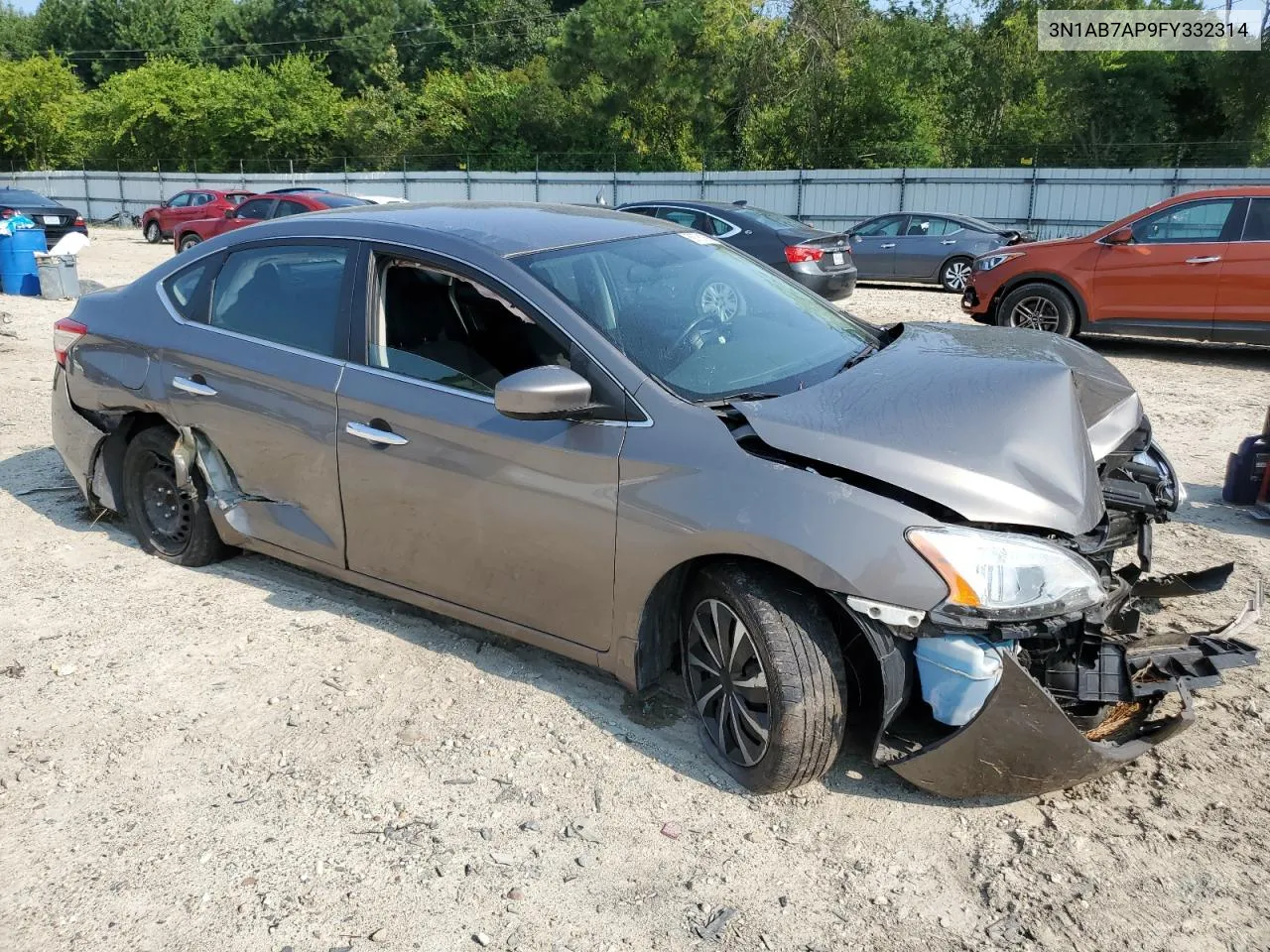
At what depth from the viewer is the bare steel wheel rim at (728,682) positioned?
3.17 meters

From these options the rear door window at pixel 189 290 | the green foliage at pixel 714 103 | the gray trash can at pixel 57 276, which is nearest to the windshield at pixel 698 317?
the rear door window at pixel 189 290

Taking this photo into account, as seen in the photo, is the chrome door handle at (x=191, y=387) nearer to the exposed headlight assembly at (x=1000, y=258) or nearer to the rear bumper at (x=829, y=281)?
the exposed headlight assembly at (x=1000, y=258)

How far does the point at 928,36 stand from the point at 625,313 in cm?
4284

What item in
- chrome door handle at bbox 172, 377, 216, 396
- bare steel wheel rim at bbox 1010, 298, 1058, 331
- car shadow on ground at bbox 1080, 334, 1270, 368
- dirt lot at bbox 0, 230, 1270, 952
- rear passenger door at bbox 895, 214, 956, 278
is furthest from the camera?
rear passenger door at bbox 895, 214, 956, 278

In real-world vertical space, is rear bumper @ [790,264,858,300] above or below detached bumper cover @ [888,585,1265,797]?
above

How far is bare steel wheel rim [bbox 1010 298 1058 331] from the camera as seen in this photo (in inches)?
426

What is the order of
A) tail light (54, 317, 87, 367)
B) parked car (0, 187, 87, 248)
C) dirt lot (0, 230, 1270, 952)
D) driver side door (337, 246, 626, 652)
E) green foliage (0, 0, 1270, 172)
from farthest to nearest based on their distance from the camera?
1. green foliage (0, 0, 1270, 172)
2. parked car (0, 187, 87, 248)
3. tail light (54, 317, 87, 367)
4. driver side door (337, 246, 626, 652)
5. dirt lot (0, 230, 1270, 952)

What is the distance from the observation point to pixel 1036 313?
10883 mm

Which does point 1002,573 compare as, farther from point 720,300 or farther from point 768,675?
point 720,300

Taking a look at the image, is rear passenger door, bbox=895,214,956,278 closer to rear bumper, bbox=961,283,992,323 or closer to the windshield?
rear bumper, bbox=961,283,992,323

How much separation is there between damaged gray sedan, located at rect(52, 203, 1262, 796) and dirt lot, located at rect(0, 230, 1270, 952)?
219mm

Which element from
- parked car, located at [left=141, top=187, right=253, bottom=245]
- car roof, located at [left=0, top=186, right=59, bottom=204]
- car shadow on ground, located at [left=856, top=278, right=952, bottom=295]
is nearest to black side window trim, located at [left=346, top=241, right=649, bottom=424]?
car shadow on ground, located at [left=856, top=278, right=952, bottom=295]

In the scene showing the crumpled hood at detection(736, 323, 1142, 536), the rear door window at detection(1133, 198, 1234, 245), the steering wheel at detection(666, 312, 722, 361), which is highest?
the rear door window at detection(1133, 198, 1234, 245)

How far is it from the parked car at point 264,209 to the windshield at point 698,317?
1422cm
